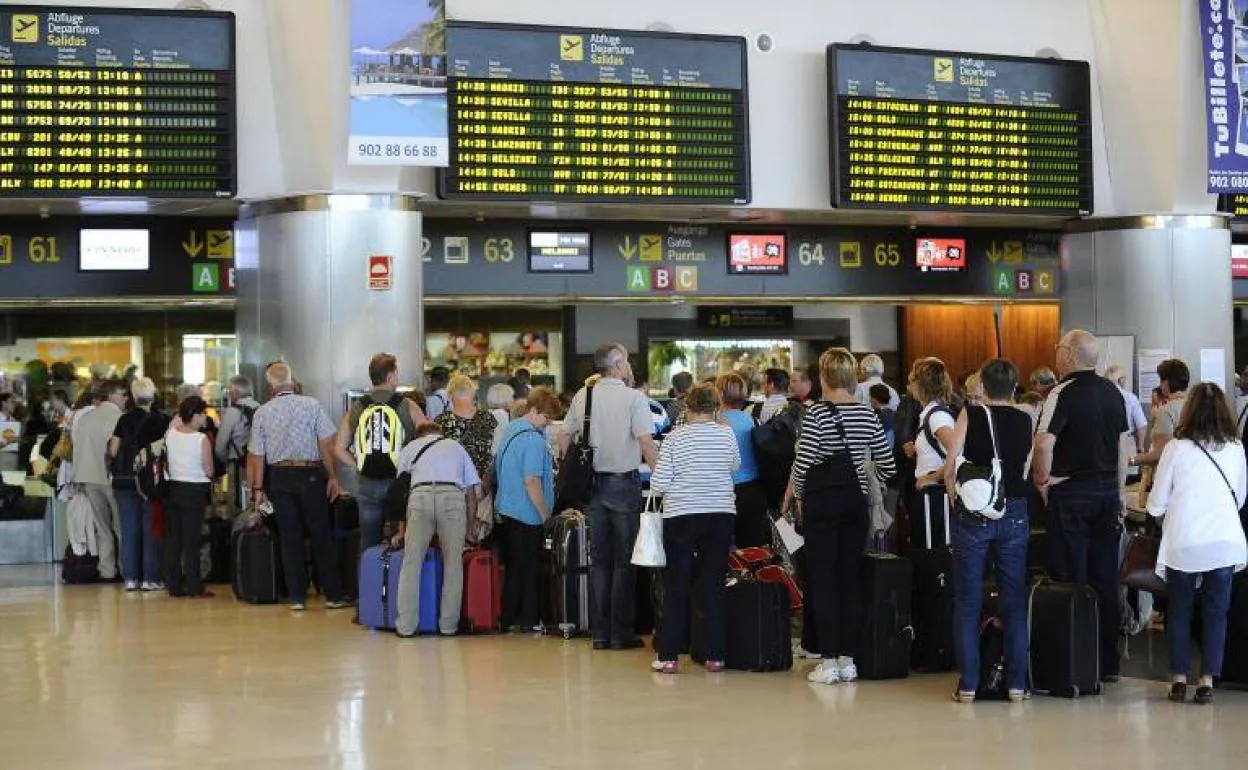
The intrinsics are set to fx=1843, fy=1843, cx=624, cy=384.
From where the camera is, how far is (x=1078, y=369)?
Result: 859cm

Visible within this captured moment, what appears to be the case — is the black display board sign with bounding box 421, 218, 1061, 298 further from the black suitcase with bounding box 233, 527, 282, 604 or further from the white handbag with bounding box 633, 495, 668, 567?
the white handbag with bounding box 633, 495, 668, 567

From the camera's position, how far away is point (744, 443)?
10.4m

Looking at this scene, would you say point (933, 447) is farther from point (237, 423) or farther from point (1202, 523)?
point (237, 423)

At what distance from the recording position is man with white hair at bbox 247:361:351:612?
→ 40.1ft

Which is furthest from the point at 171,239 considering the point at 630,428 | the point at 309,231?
the point at 630,428

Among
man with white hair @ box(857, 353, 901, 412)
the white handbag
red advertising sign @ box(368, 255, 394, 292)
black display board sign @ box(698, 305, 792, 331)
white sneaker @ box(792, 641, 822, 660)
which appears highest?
red advertising sign @ box(368, 255, 394, 292)

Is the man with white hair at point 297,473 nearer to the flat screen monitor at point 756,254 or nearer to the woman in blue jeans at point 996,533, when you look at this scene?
the flat screen monitor at point 756,254

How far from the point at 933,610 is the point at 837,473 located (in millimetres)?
994

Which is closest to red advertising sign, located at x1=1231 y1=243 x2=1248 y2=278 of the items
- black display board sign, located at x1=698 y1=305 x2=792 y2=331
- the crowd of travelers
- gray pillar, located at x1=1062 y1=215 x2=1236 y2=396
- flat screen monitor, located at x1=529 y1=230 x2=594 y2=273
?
gray pillar, located at x1=1062 y1=215 x2=1236 y2=396

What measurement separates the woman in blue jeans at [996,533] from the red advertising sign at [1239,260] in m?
10.4

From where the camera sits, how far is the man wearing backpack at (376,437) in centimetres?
1177

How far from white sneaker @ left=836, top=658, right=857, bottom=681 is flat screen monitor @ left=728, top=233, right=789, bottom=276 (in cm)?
684

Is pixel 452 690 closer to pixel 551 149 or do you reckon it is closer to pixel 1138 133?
pixel 551 149

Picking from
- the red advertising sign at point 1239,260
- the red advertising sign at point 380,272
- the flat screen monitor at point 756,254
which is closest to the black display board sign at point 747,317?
the flat screen monitor at point 756,254
